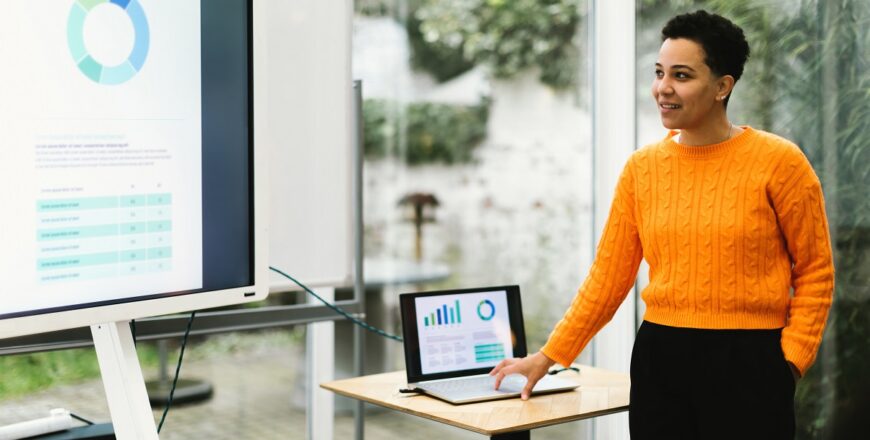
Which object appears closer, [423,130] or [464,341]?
[464,341]

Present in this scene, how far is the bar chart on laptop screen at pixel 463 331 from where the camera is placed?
2.03 metres

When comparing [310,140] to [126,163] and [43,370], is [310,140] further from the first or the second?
[126,163]

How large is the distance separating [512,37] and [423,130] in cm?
54

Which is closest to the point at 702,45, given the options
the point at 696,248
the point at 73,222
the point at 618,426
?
the point at 696,248

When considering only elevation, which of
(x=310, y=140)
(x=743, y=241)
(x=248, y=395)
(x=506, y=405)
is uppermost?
(x=310, y=140)

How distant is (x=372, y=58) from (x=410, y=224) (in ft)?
1.85

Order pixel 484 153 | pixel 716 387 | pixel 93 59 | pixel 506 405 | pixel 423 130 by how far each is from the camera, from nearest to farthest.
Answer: pixel 93 59 < pixel 716 387 < pixel 506 405 < pixel 423 130 < pixel 484 153

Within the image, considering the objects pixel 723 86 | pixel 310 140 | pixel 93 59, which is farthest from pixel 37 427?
pixel 723 86

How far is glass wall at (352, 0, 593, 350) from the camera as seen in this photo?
9.12 feet

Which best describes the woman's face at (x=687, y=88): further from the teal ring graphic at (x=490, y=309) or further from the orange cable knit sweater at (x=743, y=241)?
the teal ring graphic at (x=490, y=309)

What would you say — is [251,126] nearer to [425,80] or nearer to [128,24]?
[128,24]

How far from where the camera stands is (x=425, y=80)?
286cm

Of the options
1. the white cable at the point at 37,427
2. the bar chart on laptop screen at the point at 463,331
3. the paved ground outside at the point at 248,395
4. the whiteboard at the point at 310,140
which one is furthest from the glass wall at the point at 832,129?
the white cable at the point at 37,427

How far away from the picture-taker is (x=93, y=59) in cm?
126
